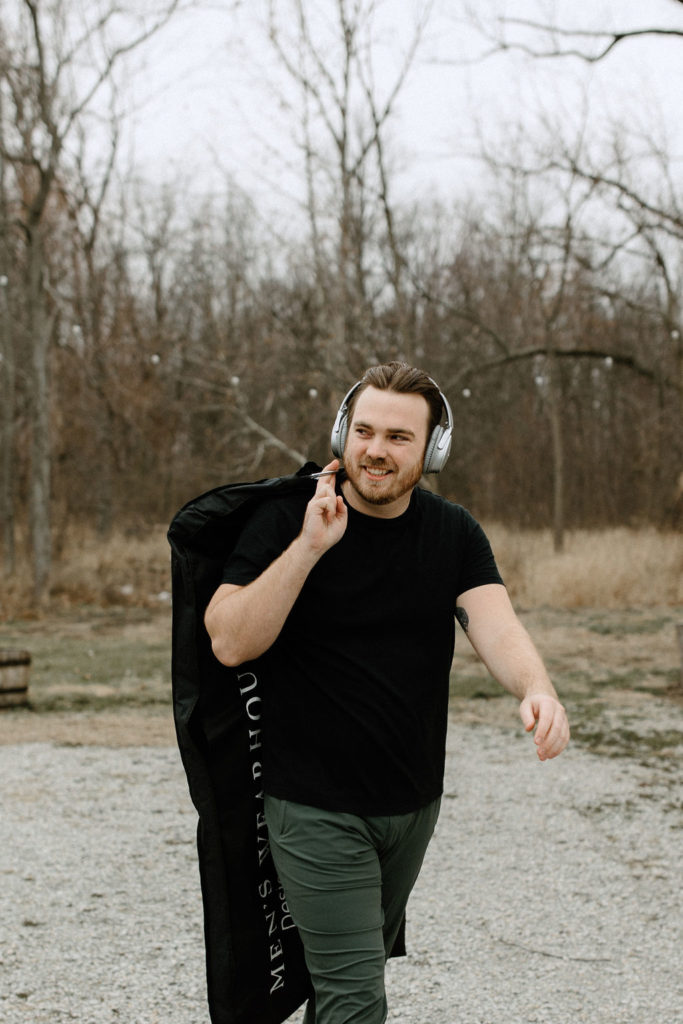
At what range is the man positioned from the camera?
2.29 metres

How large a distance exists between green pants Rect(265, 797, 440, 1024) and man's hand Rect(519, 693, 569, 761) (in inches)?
15.6

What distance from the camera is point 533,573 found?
1850 centimetres

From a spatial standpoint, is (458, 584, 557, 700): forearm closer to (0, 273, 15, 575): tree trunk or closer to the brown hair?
the brown hair

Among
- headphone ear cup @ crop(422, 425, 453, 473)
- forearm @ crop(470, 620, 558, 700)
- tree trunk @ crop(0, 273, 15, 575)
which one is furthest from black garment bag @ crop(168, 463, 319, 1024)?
tree trunk @ crop(0, 273, 15, 575)

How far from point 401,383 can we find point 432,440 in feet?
0.62

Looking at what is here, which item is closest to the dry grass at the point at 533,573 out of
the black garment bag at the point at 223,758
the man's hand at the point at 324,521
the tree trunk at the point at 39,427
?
the tree trunk at the point at 39,427

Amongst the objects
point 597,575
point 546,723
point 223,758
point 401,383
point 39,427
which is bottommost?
point 597,575

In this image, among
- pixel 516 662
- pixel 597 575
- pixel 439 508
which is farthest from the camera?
pixel 597 575

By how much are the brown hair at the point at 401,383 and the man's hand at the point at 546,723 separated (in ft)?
2.30

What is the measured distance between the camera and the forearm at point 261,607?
7.32ft

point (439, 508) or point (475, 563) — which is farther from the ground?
point (439, 508)

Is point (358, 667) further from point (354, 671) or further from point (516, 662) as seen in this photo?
point (516, 662)

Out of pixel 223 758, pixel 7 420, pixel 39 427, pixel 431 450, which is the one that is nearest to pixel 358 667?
pixel 223 758

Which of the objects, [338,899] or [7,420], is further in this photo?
[7,420]
